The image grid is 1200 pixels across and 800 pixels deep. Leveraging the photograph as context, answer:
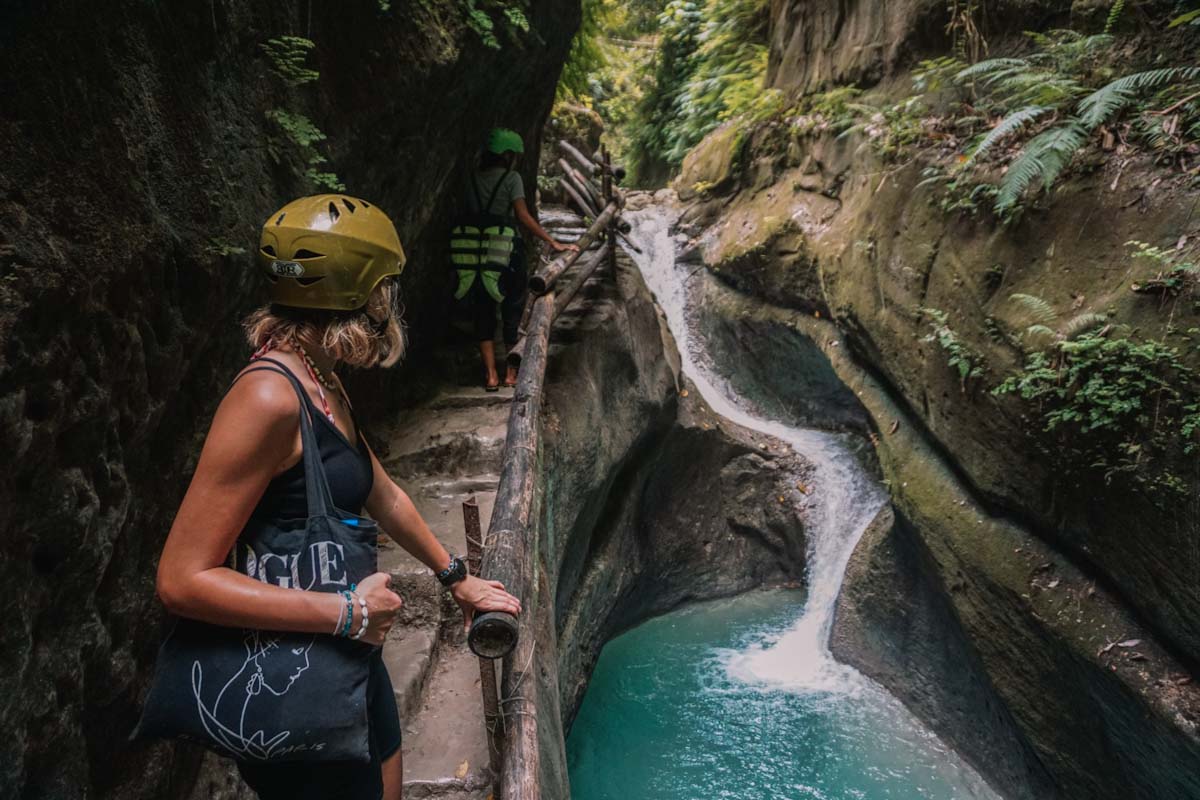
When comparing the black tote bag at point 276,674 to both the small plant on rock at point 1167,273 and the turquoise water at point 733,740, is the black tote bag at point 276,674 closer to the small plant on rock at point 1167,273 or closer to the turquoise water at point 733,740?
the small plant on rock at point 1167,273

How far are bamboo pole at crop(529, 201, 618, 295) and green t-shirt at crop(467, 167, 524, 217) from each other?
1.86 feet

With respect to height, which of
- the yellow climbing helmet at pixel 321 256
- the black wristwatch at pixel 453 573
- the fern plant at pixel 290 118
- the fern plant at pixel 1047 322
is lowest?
the black wristwatch at pixel 453 573

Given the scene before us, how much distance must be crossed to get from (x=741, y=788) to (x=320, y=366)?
577cm

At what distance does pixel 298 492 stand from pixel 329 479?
0.31ft

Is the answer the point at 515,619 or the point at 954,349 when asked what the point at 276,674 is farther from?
the point at 954,349

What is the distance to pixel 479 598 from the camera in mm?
1879

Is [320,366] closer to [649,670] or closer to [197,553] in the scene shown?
[197,553]

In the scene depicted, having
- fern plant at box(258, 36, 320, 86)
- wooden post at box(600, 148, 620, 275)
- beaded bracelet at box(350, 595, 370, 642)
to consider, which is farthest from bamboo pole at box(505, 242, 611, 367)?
beaded bracelet at box(350, 595, 370, 642)

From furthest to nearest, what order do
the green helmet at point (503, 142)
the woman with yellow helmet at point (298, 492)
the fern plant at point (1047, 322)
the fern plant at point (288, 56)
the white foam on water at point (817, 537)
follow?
1. the white foam on water at point (817, 537)
2. the green helmet at point (503, 142)
3. the fern plant at point (1047, 322)
4. the fern plant at point (288, 56)
5. the woman with yellow helmet at point (298, 492)

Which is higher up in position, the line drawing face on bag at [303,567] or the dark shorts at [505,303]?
the dark shorts at [505,303]

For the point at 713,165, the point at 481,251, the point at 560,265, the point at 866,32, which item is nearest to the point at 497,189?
the point at 481,251

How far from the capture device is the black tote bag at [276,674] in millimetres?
1278

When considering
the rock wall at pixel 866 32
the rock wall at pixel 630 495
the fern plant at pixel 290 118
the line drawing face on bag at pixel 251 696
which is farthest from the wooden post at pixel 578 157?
the line drawing face on bag at pixel 251 696

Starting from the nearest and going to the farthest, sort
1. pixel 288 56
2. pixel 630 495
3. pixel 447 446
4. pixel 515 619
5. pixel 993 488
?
1. pixel 515 619
2. pixel 288 56
3. pixel 447 446
4. pixel 993 488
5. pixel 630 495
